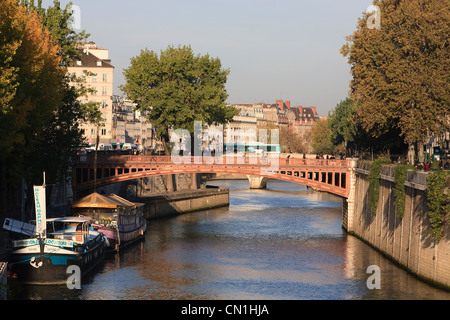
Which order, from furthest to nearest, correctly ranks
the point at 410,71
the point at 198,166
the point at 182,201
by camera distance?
the point at 182,201, the point at 198,166, the point at 410,71

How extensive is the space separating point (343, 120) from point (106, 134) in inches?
1454

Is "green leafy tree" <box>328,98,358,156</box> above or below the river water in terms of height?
above

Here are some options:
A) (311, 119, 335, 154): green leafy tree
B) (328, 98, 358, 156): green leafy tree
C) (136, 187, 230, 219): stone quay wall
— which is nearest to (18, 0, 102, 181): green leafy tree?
(136, 187, 230, 219): stone quay wall

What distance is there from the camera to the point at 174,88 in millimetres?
91562

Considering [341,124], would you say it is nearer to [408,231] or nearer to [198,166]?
[198,166]

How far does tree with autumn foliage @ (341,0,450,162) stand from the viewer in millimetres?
62594

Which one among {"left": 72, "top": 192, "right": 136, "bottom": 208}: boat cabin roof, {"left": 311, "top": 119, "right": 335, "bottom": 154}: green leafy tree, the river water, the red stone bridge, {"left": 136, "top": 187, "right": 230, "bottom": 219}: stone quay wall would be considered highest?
{"left": 311, "top": 119, "right": 335, "bottom": 154}: green leafy tree

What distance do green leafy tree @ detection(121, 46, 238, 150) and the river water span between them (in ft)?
44.6

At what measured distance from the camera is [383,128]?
71000mm

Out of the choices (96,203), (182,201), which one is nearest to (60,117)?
(96,203)

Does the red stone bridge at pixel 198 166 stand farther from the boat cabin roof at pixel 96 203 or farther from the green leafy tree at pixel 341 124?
the green leafy tree at pixel 341 124

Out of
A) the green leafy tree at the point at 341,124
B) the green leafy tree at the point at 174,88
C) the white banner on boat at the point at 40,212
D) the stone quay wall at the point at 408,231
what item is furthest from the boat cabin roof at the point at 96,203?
the green leafy tree at the point at 341,124

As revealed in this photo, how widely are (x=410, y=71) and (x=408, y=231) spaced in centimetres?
1916

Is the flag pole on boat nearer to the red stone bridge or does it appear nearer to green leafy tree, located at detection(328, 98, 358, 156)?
the red stone bridge
